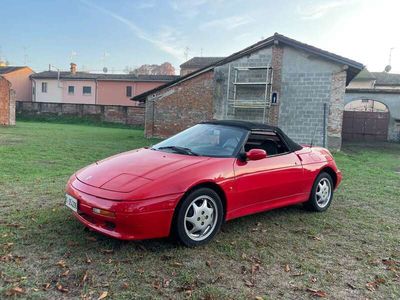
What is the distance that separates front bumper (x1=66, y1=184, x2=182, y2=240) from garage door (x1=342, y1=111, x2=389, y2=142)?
21.5m

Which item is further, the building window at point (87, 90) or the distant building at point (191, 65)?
the distant building at point (191, 65)

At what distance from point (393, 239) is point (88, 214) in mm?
3642

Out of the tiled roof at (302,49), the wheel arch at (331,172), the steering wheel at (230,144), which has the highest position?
the tiled roof at (302,49)

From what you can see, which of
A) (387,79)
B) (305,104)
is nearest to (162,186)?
(305,104)

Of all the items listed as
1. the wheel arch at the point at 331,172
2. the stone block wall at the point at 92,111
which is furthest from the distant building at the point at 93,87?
the wheel arch at the point at 331,172

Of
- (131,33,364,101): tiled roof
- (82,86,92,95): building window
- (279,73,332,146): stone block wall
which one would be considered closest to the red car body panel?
(279,73,332,146): stone block wall

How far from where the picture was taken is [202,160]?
3963 mm

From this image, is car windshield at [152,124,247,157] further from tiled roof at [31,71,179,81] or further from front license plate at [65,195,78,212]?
tiled roof at [31,71,179,81]

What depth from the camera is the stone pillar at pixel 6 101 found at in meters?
20.1

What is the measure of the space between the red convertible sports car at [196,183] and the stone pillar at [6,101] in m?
18.9

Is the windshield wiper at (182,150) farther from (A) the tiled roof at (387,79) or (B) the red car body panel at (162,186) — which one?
(A) the tiled roof at (387,79)

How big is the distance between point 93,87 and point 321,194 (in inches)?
1493

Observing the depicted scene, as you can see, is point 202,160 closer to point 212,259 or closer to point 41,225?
point 212,259

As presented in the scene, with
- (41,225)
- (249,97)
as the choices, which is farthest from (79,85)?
(41,225)
